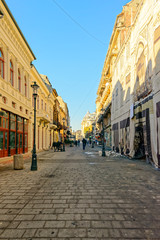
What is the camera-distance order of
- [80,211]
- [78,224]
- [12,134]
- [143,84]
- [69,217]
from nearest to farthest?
1. [78,224]
2. [69,217]
3. [80,211]
4. [143,84]
5. [12,134]

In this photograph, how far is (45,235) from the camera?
116 inches

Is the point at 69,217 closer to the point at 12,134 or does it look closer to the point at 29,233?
the point at 29,233

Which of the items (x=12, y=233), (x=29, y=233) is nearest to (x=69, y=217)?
(x=29, y=233)

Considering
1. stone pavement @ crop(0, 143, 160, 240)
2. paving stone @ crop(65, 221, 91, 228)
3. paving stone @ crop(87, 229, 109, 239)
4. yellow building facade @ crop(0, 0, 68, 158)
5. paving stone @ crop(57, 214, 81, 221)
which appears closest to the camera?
paving stone @ crop(87, 229, 109, 239)


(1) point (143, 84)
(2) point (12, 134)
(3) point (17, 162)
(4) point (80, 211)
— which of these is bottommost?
(4) point (80, 211)

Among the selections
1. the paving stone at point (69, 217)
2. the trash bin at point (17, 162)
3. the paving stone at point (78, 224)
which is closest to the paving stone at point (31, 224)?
the paving stone at point (69, 217)

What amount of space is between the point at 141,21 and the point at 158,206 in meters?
11.8

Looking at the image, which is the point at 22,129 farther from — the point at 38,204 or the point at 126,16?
the point at 126,16

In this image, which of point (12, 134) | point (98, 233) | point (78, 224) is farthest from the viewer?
point (12, 134)

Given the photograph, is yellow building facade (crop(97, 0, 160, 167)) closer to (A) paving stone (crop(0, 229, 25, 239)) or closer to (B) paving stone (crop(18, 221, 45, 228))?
Answer: (B) paving stone (crop(18, 221, 45, 228))

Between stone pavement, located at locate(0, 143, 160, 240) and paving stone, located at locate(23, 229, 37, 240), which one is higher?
paving stone, located at locate(23, 229, 37, 240)

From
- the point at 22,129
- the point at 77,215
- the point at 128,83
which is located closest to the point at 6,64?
the point at 22,129

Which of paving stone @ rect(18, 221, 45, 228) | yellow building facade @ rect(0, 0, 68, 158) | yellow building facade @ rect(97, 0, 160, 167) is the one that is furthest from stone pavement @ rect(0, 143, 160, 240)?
yellow building facade @ rect(0, 0, 68, 158)

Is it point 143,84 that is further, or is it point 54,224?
point 143,84
